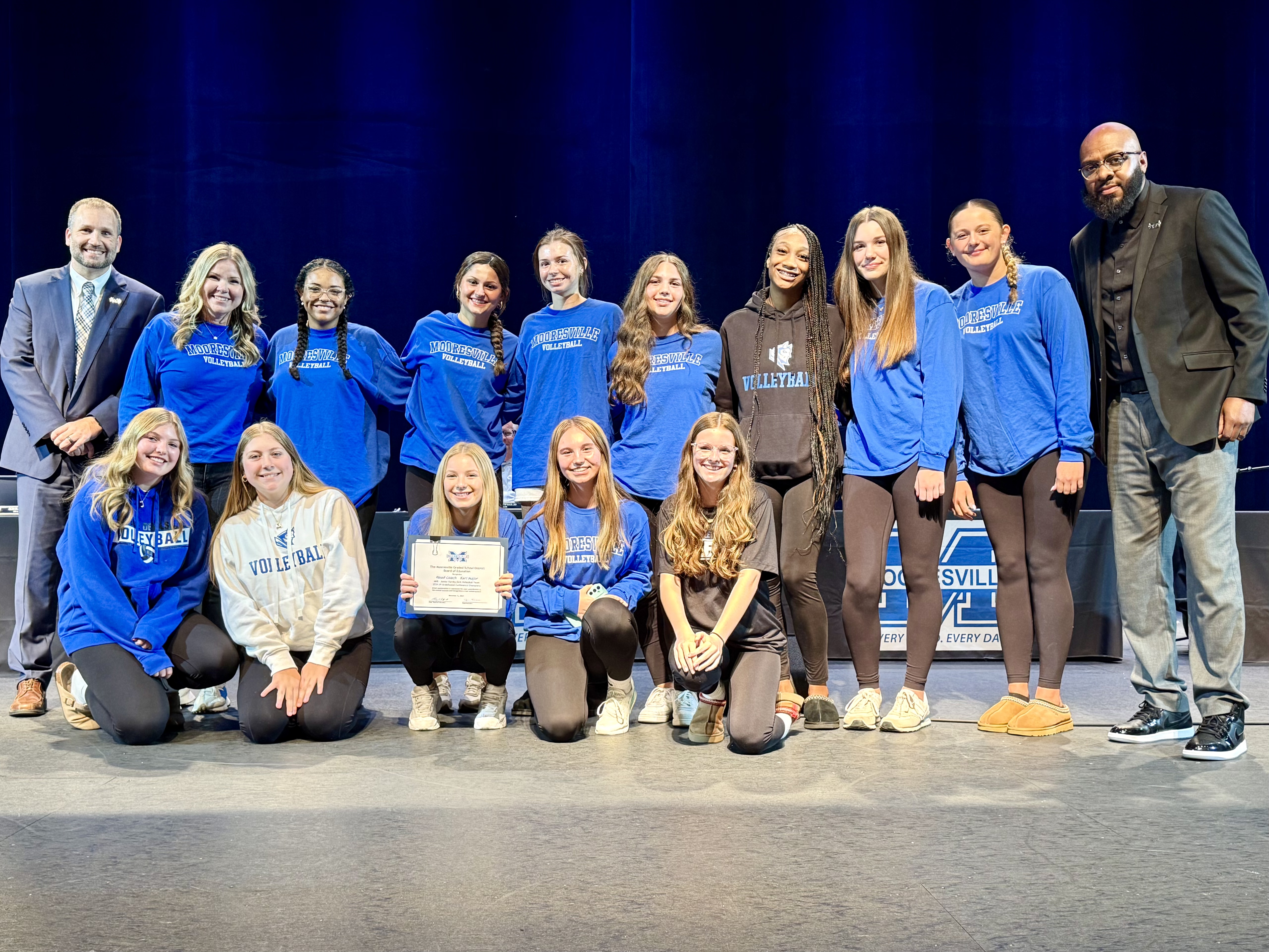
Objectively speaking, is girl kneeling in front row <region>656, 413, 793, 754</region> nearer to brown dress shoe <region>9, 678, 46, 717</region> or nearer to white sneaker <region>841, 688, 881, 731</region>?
white sneaker <region>841, 688, 881, 731</region>

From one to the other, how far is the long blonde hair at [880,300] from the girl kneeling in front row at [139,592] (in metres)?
2.02

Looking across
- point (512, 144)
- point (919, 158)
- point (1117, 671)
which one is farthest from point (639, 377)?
point (919, 158)

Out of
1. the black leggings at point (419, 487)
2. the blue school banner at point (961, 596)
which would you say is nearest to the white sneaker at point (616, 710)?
the black leggings at point (419, 487)

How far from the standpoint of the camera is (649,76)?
635 cm

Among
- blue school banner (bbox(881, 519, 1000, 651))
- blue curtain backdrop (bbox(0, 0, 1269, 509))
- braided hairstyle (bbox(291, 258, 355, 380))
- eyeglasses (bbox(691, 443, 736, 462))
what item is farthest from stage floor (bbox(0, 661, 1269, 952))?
blue curtain backdrop (bbox(0, 0, 1269, 509))

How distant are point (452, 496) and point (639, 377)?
0.69m

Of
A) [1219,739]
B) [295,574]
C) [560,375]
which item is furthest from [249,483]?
[1219,739]

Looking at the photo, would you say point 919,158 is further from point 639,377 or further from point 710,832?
point 710,832

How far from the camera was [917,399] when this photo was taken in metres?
3.36

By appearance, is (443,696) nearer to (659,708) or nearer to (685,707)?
(659,708)

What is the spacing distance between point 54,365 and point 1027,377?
311 cm

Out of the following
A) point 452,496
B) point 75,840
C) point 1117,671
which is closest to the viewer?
point 75,840

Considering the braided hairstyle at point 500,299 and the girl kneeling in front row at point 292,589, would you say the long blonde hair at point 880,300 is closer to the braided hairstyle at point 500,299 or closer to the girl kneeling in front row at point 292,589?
the braided hairstyle at point 500,299

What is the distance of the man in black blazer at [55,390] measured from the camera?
375 centimetres
